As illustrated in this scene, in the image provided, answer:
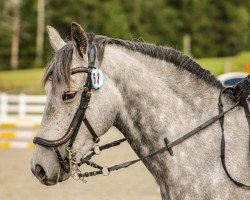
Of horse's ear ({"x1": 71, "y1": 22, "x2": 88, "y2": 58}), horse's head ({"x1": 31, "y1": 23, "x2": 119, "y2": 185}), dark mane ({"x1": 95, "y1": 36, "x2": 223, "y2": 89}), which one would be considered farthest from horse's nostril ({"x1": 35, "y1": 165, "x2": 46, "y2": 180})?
dark mane ({"x1": 95, "y1": 36, "x2": 223, "y2": 89})

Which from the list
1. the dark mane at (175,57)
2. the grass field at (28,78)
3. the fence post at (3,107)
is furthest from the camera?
the grass field at (28,78)

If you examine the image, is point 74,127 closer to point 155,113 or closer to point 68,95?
point 68,95

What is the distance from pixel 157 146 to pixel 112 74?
575 millimetres

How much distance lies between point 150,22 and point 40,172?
72172mm

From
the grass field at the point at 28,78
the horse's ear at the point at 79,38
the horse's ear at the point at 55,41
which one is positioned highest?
the horse's ear at the point at 79,38

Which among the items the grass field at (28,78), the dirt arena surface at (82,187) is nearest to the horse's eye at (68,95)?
the dirt arena surface at (82,187)

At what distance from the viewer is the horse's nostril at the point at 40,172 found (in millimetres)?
4068

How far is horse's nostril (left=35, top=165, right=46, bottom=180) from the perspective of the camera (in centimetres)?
407

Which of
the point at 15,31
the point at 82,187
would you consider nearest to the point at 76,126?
the point at 82,187

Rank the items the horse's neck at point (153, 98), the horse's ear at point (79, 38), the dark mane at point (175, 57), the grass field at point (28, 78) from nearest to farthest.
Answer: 1. the horse's ear at point (79, 38)
2. the horse's neck at point (153, 98)
3. the dark mane at point (175, 57)
4. the grass field at point (28, 78)

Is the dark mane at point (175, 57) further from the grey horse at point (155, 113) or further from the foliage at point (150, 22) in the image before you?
the foliage at point (150, 22)

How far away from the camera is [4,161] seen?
1346 centimetres

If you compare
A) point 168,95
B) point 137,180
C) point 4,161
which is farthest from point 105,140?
point 168,95

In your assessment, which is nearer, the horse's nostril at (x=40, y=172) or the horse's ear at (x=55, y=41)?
the horse's nostril at (x=40, y=172)
